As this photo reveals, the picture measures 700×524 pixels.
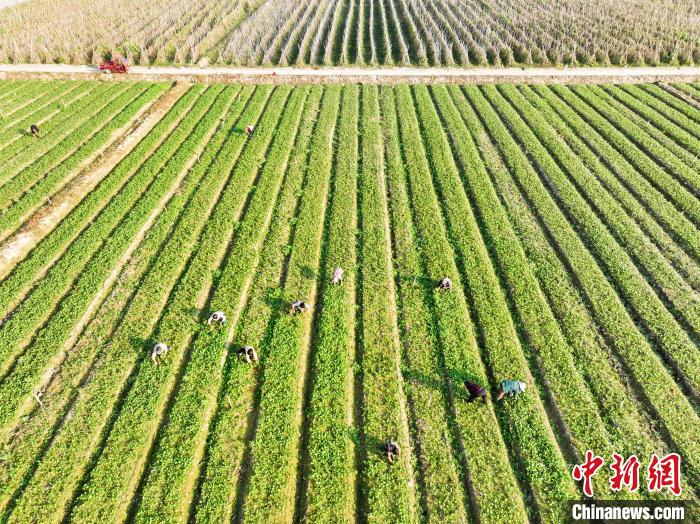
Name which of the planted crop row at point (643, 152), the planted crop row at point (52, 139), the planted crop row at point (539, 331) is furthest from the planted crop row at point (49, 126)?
the planted crop row at point (643, 152)

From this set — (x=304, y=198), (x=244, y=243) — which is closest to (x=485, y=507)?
(x=244, y=243)

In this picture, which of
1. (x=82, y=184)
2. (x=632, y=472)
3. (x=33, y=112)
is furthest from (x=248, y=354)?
(x=33, y=112)

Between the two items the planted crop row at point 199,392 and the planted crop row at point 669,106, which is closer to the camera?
the planted crop row at point 199,392

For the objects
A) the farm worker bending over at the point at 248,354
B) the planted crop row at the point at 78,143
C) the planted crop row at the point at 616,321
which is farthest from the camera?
the planted crop row at the point at 78,143
